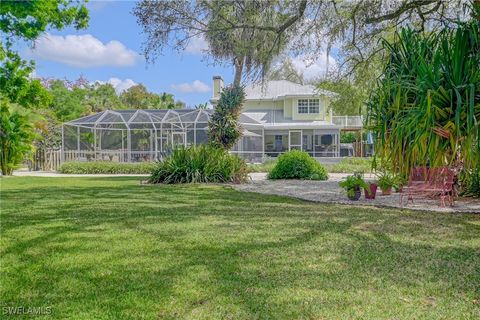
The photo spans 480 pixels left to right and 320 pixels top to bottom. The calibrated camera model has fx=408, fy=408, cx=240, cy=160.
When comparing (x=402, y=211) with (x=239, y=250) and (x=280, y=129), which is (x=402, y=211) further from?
(x=280, y=129)

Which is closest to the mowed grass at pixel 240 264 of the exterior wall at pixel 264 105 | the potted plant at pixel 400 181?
the potted plant at pixel 400 181

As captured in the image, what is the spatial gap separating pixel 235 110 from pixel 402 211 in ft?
34.2

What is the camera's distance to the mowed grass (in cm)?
304

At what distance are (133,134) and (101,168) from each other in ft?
15.7

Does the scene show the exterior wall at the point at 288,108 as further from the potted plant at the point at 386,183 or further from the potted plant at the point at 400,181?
the potted plant at the point at 400,181

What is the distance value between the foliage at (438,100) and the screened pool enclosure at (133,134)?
16693mm

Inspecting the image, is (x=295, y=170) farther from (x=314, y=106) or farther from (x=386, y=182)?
Answer: (x=314, y=106)

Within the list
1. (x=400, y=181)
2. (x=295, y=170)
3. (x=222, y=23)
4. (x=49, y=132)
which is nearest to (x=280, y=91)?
(x=295, y=170)

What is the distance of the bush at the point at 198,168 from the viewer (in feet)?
46.9

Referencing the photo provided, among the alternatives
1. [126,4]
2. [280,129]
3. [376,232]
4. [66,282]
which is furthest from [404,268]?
[280,129]

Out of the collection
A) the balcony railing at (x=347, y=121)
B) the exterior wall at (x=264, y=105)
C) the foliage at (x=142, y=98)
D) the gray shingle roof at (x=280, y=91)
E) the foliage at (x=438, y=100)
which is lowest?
the foliage at (x=438, y=100)

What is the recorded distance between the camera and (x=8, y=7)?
399 inches

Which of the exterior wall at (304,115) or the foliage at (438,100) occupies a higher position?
the exterior wall at (304,115)

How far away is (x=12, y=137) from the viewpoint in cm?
1833
